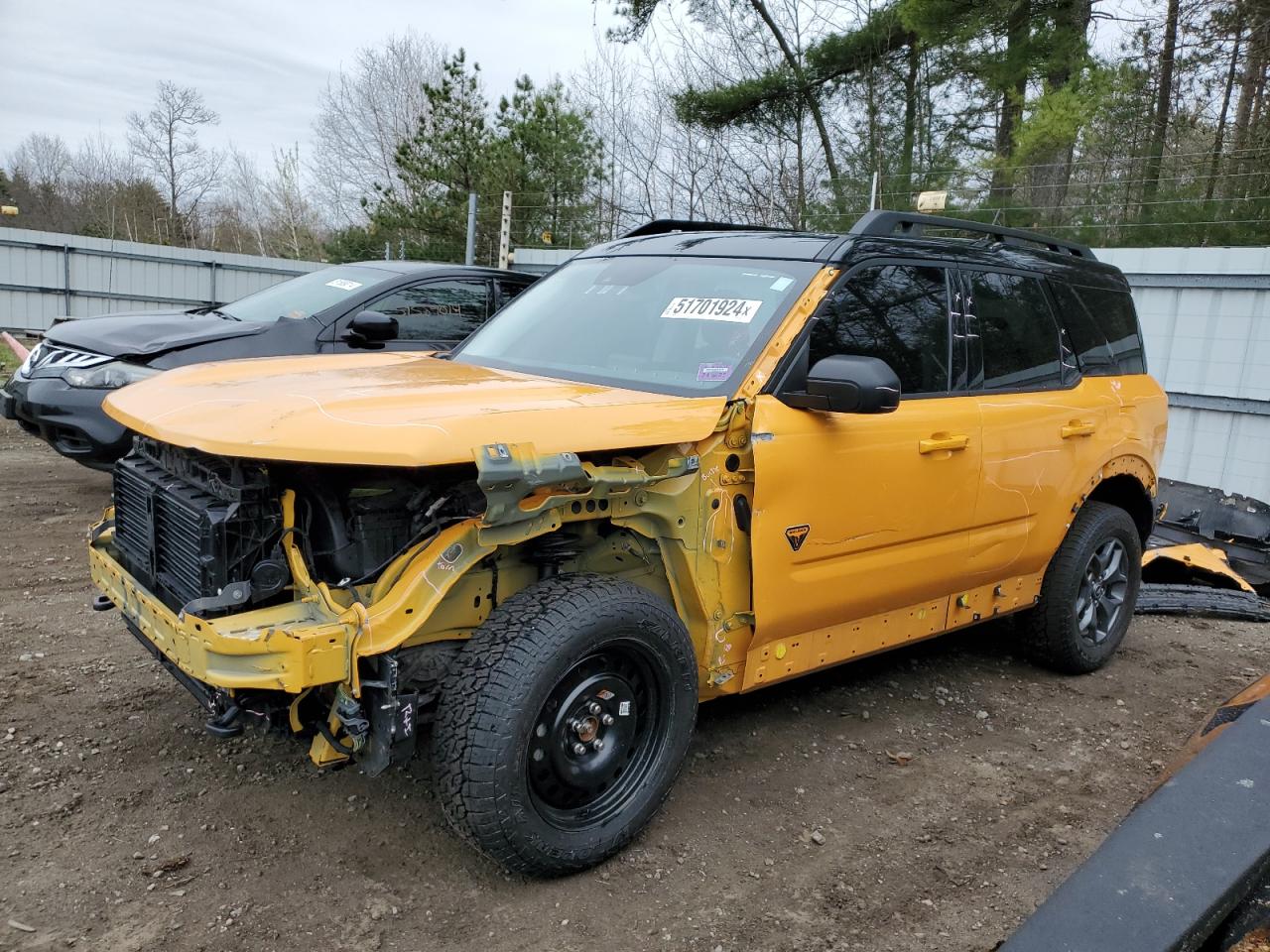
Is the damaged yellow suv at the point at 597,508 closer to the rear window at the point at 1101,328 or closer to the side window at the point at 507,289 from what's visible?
the rear window at the point at 1101,328

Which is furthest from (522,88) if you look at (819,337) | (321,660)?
(321,660)

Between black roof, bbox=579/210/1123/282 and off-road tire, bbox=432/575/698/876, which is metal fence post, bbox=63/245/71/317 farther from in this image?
off-road tire, bbox=432/575/698/876

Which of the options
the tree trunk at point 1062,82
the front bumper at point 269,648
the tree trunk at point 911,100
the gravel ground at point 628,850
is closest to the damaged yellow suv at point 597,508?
the front bumper at point 269,648

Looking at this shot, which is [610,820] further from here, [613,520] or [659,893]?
[613,520]

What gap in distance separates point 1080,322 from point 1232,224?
24.6ft

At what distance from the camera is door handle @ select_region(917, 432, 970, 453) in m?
3.65

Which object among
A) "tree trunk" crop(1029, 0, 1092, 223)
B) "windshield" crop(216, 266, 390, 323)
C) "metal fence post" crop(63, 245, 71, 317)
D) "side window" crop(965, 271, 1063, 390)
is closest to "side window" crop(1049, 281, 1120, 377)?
"side window" crop(965, 271, 1063, 390)

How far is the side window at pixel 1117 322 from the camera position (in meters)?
4.86

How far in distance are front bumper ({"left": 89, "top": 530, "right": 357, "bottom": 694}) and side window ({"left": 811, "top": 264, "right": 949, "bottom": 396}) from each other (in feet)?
6.13

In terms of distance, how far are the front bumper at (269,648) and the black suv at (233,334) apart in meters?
3.16

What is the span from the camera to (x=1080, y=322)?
4738mm

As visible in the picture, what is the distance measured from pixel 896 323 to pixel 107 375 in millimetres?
4912

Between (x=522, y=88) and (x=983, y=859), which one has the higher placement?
(x=522, y=88)

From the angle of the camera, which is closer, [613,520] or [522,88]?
[613,520]
